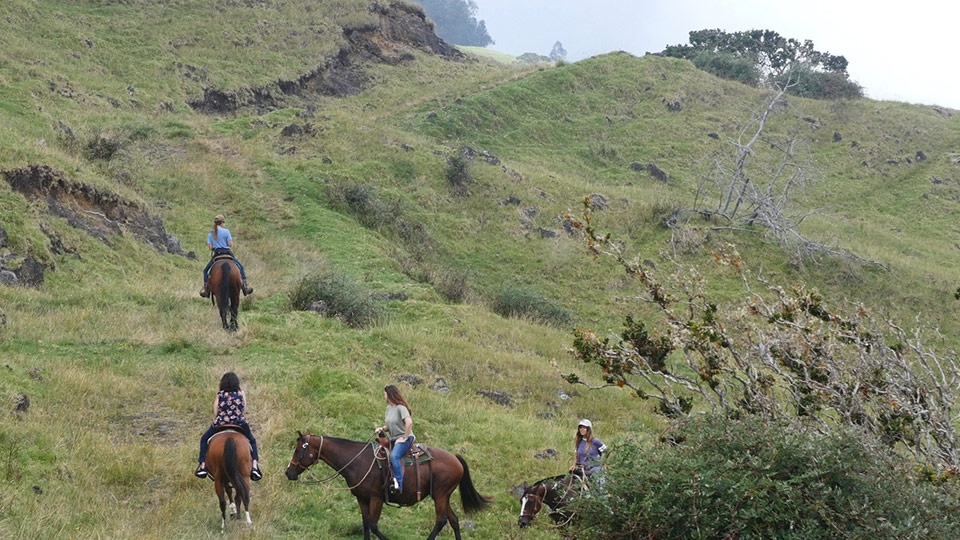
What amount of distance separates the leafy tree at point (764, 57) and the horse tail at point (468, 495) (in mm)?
66440

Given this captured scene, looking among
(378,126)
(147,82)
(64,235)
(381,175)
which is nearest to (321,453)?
(64,235)

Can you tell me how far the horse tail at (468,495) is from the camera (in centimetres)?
955

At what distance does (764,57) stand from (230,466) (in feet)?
264

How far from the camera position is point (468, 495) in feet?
31.6

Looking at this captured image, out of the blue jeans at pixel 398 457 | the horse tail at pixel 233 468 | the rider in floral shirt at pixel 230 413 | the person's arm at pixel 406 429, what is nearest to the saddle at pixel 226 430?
the rider in floral shirt at pixel 230 413

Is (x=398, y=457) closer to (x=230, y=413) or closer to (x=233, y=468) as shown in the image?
(x=233, y=468)

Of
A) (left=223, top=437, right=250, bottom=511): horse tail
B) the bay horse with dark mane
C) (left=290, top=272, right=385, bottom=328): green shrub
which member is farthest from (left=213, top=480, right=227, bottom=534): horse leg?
(left=290, top=272, right=385, bottom=328): green shrub

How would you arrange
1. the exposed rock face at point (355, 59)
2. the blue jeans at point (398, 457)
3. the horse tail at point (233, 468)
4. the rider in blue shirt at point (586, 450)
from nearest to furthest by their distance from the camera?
the horse tail at point (233, 468) < the blue jeans at point (398, 457) < the rider in blue shirt at point (586, 450) < the exposed rock face at point (355, 59)

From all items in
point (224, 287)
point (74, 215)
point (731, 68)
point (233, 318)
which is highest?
point (731, 68)

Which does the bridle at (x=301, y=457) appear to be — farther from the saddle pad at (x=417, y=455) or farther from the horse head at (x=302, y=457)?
the saddle pad at (x=417, y=455)

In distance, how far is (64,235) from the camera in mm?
18391

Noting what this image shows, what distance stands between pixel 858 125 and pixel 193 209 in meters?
50.4

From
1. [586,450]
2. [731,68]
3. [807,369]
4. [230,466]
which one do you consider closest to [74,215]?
[230,466]

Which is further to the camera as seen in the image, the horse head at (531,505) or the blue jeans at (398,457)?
the horse head at (531,505)
